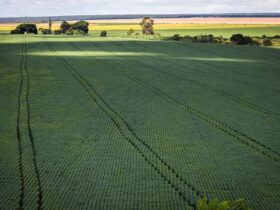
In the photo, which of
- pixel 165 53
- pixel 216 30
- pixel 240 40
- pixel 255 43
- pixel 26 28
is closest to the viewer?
pixel 165 53

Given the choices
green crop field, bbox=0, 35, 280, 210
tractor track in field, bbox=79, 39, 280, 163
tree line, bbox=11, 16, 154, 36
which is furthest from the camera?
tree line, bbox=11, 16, 154, 36

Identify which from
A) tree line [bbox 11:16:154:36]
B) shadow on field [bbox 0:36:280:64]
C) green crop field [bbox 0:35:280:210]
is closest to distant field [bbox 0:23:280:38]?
tree line [bbox 11:16:154:36]

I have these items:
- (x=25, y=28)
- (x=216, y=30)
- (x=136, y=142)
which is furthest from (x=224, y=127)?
(x=216, y=30)

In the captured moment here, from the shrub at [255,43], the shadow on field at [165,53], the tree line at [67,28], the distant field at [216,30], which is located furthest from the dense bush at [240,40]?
the tree line at [67,28]

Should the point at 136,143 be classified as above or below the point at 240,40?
below

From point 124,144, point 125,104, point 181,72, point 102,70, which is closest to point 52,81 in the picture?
point 102,70

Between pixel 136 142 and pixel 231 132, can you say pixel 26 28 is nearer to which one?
pixel 136 142

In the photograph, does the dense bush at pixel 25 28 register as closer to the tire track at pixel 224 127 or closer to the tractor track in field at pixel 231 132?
the tire track at pixel 224 127

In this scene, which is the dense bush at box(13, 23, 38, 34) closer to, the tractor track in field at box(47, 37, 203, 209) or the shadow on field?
the shadow on field

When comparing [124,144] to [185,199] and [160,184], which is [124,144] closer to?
[160,184]
